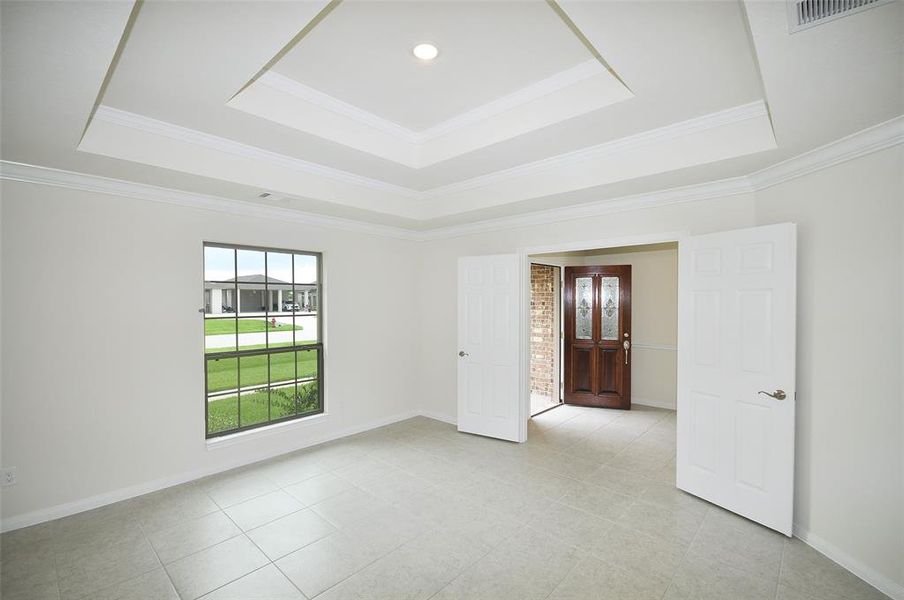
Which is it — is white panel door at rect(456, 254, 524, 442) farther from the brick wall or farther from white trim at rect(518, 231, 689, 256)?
the brick wall

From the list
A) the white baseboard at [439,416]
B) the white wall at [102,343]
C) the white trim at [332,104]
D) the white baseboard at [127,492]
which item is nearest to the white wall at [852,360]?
the white trim at [332,104]

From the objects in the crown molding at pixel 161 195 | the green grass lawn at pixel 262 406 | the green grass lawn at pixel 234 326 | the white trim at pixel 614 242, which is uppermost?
the crown molding at pixel 161 195

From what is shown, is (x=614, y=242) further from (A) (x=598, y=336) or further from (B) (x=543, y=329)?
(B) (x=543, y=329)

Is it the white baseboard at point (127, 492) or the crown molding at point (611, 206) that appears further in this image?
the crown molding at point (611, 206)

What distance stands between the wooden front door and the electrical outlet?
5.96 m

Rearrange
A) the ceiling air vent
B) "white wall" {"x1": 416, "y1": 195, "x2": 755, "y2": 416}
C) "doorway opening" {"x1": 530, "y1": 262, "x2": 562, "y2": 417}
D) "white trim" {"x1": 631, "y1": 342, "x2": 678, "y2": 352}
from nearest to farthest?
the ceiling air vent
"white wall" {"x1": 416, "y1": 195, "x2": 755, "y2": 416}
"white trim" {"x1": 631, "y1": 342, "x2": 678, "y2": 352}
"doorway opening" {"x1": 530, "y1": 262, "x2": 562, "y2": 417}

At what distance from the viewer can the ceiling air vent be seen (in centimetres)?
140

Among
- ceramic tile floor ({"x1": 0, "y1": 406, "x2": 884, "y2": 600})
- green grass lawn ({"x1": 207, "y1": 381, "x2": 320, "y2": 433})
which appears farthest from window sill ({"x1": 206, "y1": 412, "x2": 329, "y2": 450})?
ceramic tile floor ({"x1": 0, "y1": 406, "x2": 884, "y2": 600})

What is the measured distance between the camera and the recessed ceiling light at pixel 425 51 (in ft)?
7.81

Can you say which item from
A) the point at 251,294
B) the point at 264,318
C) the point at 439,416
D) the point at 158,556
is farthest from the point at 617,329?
the point at 158,556

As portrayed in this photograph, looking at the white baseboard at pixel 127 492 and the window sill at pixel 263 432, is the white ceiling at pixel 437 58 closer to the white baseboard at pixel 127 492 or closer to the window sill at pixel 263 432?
the window sill at pixel 263 432

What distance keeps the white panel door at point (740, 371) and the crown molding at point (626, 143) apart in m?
0.79

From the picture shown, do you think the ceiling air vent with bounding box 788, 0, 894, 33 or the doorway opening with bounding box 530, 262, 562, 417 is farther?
the doorway opening with bounding box 530, 262, 562, 417

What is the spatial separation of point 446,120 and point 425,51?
929 millimetres
